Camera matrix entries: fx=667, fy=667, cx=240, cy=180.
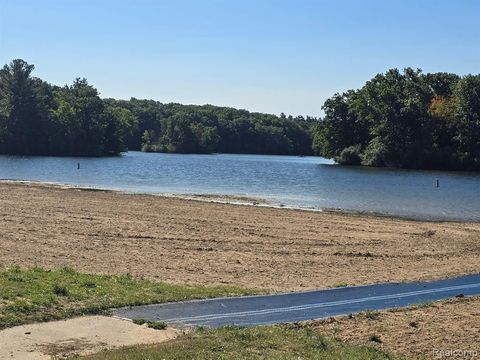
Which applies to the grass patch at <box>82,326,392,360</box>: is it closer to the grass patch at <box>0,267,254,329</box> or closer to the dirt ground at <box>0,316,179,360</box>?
the dirt ground at <box>0,316,179,360</box>

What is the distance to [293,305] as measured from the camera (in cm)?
1322

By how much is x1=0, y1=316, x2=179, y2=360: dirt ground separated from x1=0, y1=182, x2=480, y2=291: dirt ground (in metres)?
4.96

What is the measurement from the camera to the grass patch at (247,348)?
8836mm

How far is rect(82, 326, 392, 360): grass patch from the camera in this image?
8836 mm

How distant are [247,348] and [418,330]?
131 inches

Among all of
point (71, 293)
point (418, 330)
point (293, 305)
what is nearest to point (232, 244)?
point (293, 305)

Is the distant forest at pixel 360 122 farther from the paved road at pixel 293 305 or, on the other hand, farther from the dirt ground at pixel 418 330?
the dirt ground at pixel 418 330

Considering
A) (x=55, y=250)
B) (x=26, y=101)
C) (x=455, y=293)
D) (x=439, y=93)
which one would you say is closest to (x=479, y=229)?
(x=455, y=293)

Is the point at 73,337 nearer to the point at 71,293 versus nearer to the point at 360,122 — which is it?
the point at 71,293

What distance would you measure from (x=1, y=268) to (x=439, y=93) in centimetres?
12048

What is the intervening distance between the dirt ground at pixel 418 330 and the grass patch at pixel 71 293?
332 centimetres

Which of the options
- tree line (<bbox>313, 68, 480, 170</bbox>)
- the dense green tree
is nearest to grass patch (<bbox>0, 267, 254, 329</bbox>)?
tree line (<bbox>313, 68, 480, 170</bbox>)

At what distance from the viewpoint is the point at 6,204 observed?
31969mm

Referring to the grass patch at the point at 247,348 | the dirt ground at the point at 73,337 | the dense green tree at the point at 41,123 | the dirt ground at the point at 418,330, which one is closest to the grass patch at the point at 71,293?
the dirt ground at the point at 73,337
